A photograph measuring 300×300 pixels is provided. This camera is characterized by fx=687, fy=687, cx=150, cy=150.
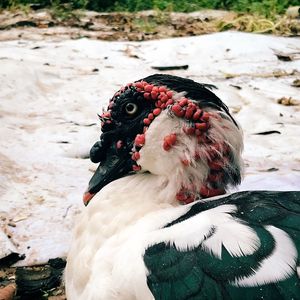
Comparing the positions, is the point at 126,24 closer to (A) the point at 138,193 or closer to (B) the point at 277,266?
(A) the point at 138,193

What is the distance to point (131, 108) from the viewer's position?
2.29 metres

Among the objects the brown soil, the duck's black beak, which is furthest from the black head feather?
the brown soil

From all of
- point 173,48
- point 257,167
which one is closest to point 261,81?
point 173,48

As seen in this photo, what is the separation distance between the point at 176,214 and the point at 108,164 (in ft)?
1.45

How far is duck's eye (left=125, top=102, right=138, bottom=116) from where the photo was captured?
89.7 inches

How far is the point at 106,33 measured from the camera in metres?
7.66

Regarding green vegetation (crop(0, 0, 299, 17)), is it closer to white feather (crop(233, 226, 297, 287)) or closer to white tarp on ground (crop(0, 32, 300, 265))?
white tarp on ground (crop(0, 32, 300, 265))

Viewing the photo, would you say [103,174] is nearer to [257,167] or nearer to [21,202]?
[21,202]

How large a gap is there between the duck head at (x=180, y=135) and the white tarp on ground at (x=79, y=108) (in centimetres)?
93

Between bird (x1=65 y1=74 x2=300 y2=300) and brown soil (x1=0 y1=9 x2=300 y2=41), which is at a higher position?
bird (x1=65 y1=74 x2=300 y2=300)

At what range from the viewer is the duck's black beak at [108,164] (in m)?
2.33

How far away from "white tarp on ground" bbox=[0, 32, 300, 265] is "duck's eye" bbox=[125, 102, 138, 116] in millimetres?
949

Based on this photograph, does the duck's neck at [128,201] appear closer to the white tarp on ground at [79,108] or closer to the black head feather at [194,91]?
the black head feather at [194,91]

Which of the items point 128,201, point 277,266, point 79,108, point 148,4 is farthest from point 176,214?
point 148,4
